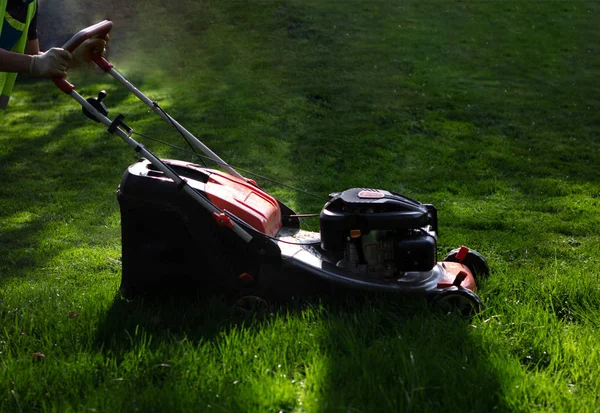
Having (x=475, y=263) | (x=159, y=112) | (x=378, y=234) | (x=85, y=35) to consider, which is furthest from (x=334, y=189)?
(x=85, y=35)

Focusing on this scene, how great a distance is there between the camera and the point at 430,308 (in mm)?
2977

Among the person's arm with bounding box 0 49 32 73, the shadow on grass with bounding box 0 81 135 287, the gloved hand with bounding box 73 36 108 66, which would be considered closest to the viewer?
the person's arm with bounding box 0 49 32 73

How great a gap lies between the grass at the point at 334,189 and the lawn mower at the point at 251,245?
11 centimetres

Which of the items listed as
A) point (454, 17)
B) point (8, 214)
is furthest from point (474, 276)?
point (454, 17)

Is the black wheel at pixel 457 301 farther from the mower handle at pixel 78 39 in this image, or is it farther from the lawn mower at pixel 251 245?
the mower handle at pixel 78 39

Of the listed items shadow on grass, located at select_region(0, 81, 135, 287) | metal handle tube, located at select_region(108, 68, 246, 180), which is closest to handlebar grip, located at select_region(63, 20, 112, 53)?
metal handle tube, located at select_region(108, 68, 246, 180)

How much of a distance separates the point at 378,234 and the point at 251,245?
0.50 meters

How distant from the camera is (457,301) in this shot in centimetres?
300

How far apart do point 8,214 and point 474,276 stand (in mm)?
2981

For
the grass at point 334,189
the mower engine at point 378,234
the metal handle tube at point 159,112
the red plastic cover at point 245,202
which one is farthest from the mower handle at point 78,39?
the mower engine at point 378,234

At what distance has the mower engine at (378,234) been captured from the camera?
296 cm

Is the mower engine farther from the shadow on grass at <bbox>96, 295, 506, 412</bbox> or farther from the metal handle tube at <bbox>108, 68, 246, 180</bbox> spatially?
the metal handle tube at <bbox>108, 68, 246, 180</bbox>

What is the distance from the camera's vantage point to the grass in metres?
2.41

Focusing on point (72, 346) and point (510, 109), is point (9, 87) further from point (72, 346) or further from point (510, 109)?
point (510, 109)
